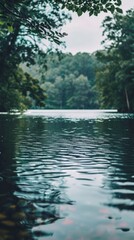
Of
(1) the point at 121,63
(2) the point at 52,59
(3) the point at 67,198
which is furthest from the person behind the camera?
(1) the point at 121,63

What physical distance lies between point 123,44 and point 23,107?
2037 inches

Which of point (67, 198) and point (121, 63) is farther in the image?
point (121, 63)

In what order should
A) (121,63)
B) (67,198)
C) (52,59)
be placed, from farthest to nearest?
(121,63) < (52,59) < (67,198)

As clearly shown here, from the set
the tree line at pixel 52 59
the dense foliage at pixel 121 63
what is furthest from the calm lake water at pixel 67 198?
the dense foliage at pixel 121 63

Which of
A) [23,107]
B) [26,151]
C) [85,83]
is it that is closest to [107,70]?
[23,107]

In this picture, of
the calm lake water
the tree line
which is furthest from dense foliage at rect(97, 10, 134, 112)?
the calm lake water

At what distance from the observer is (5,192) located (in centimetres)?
754

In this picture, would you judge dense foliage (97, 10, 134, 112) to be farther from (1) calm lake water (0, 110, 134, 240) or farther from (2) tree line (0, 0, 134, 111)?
(1) calm lake water (0, 110, 134, 240)

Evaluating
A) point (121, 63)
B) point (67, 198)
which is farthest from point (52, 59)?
point (121, 63)

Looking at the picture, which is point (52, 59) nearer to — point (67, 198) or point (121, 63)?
point (67, 198)

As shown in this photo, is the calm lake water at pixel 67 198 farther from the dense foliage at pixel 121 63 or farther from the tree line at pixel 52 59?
the dense foliage at pixel 121 63

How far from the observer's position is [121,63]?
7462cm

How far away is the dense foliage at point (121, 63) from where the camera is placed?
75.1 meters

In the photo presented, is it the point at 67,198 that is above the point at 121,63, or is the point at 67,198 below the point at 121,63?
below
